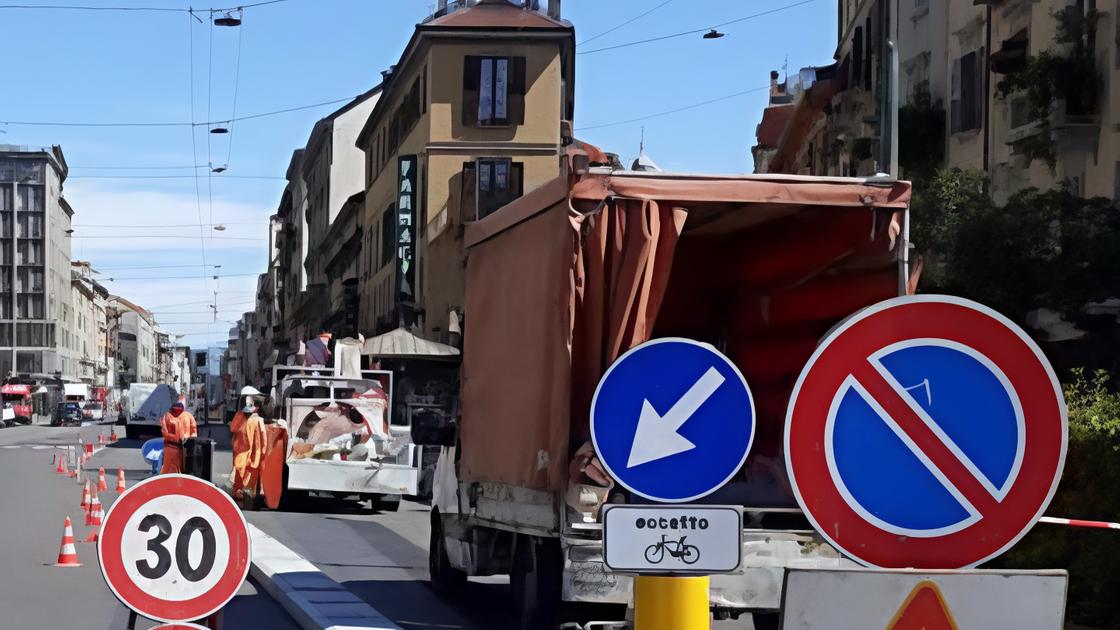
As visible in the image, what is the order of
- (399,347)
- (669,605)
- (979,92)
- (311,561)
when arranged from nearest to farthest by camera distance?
(669,605) < (311,561) < (979,92) < (399,347)

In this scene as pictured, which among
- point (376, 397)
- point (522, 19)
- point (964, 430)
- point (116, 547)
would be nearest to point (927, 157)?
point (376, 397)

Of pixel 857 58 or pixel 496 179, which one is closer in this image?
pixel 857 58

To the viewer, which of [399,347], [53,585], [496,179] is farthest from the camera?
[496,179]

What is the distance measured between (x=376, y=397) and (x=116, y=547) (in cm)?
2018

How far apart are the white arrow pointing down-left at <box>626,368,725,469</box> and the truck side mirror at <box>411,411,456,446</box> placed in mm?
7612

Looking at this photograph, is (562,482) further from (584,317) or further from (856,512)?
(856,512)

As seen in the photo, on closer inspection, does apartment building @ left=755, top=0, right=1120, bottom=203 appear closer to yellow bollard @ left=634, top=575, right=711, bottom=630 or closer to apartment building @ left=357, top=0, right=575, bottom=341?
apartment building @ left=357, top=0, right=575, bottom=341

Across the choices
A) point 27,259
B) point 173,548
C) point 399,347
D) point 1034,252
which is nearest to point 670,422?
point 173,548

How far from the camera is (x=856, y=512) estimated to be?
3.61 meters

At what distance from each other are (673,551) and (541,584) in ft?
18.6

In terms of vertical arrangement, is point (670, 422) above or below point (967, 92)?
below

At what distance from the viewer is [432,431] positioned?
1277cm

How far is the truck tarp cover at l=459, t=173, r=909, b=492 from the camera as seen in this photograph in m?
9.59

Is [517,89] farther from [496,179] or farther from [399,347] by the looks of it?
[399,347]
